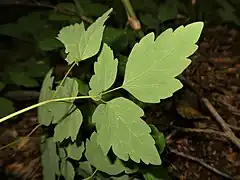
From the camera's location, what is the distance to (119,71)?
2.88 feet

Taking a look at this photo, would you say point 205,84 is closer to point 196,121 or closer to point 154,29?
point 196,121

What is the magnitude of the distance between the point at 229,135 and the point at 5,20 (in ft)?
3.63

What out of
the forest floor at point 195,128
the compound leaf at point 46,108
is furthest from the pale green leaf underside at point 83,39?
the forest floor at point 195,128

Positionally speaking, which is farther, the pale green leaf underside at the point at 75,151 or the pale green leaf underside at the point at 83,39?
the pale green leaf underside at the point at 75,151

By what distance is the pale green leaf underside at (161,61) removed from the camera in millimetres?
505

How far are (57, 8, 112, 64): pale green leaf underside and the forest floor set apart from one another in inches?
19.7

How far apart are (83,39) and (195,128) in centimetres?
60

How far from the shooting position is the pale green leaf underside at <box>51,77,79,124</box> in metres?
0.67

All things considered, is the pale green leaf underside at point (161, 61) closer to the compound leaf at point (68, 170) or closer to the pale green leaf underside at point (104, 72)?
the pale green leaf underside at point (104, 72)

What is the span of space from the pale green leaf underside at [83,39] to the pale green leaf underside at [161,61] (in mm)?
93

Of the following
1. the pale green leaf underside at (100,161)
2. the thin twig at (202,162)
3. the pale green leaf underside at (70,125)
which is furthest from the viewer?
the thin twig at (202,162)

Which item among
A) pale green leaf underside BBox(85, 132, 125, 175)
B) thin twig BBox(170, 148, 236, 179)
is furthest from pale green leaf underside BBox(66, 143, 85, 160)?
thin twig BBox(170, 148, 236, 179)

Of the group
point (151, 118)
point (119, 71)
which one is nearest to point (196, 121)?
point (151, 118)

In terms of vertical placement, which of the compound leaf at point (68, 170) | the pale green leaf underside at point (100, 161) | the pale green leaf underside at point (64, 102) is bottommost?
the compound leaf at point (68, 170)
